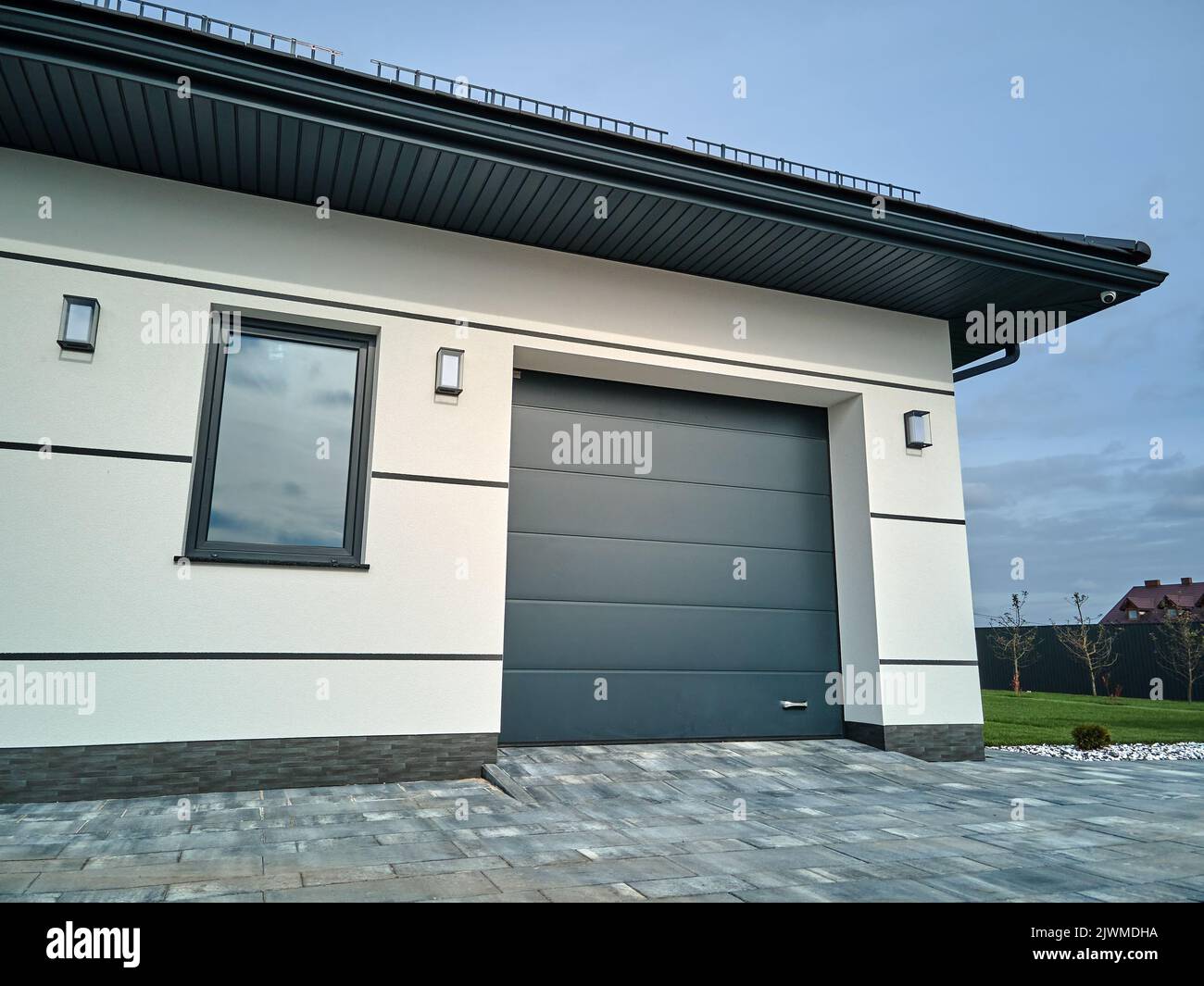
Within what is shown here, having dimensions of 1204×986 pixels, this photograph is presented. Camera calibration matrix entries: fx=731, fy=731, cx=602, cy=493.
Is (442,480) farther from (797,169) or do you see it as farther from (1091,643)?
(1091,643)

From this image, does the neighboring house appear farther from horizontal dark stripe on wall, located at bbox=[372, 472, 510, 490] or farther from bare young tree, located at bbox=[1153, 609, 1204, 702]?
horizontal dark stripe on wall, located at bbox=[372, 472, 510, 490]

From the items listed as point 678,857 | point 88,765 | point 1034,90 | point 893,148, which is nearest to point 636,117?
point 1034,90

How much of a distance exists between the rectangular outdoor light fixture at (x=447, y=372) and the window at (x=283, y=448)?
15.7 inches

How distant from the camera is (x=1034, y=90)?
5.36 metres

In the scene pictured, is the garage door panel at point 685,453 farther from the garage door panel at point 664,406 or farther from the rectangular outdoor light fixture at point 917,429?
the rectangular outdoor light fixture at point 917,429

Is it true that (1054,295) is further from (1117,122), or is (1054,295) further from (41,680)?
(41,680)

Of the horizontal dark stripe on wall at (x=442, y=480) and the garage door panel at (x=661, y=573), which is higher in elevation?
the horizontal dark stripe on wall at (x=442, y=480)

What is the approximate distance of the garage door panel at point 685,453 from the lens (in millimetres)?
5020

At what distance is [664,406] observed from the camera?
540 centimetres

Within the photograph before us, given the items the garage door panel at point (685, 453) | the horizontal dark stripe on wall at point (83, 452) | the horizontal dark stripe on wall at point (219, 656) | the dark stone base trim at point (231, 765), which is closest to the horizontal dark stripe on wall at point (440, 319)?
the garage door panel at point (685, 453)

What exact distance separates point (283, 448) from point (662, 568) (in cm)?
258

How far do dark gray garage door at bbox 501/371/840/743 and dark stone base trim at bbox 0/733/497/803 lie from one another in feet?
1.85

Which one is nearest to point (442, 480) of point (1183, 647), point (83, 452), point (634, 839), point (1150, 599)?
point (83, 452)
